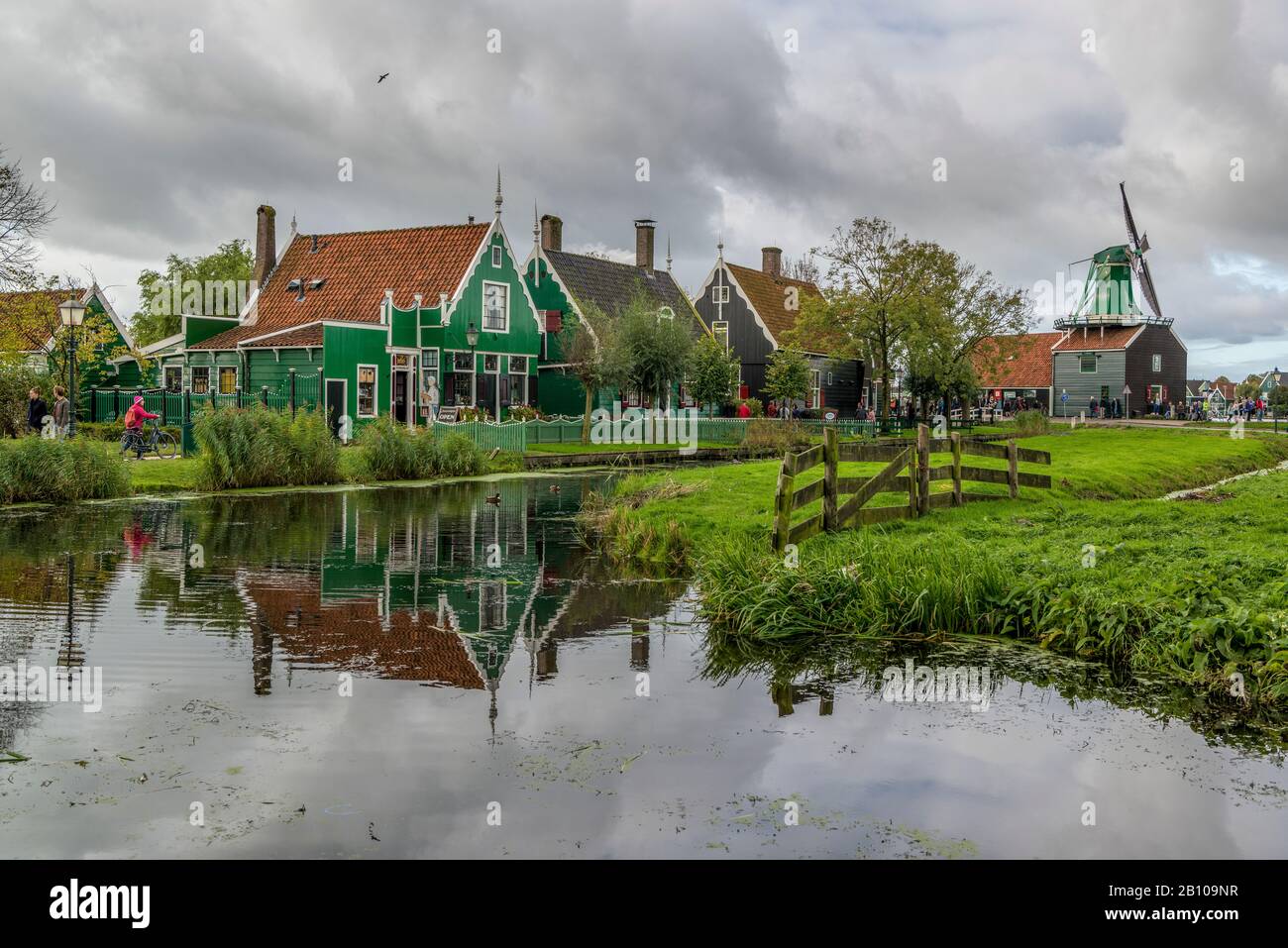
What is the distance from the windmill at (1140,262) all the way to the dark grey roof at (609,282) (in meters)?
50.5

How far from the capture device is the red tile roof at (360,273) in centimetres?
4553

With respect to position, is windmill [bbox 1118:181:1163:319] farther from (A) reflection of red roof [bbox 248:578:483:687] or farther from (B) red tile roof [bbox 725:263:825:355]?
(A) reflection of red roof [bbox 248:578:483:687]

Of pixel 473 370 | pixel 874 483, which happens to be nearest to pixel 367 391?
pixel 473 370

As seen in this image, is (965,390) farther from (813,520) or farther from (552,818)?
(552,818)

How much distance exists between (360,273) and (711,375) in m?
15.6

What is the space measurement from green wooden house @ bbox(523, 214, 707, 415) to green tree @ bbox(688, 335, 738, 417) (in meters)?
0.91

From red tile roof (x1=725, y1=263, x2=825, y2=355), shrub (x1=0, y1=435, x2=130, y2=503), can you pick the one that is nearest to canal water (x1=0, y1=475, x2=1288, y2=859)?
shrub (x1=0, y1=435, x2=130, y2=503)

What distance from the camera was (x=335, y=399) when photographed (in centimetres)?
4094

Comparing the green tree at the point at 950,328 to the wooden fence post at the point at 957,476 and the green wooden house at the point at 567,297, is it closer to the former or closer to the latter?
the green wooden house at the point at 567,297

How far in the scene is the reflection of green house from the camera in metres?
39.6

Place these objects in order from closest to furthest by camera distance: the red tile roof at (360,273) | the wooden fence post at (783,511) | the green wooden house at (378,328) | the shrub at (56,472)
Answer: the wooden fence post at (783,511) → the shrub at (56,472) → the green wooden house at (378,328) → the red tile roof at (360,273)

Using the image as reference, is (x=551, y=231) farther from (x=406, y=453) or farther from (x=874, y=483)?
(x=874, y=483)

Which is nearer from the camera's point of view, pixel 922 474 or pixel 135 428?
pixel 922 474

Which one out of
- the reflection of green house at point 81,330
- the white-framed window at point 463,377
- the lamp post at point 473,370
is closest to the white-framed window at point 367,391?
the white-framed window at point 463,377
